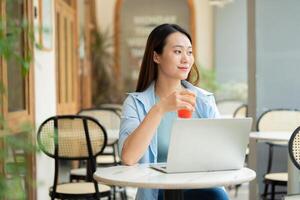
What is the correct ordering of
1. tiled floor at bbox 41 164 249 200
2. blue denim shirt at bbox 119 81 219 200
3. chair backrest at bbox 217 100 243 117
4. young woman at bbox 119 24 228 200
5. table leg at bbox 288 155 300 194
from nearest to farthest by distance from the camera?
young woman at bbox 119 24 228 200, blue denim shirt at bbox 119 81 219 200, table leg at bbox 288 155 300 194, tiled floor at bbox 41 164 249 200, chair backrest at bbox 217 100 243 117

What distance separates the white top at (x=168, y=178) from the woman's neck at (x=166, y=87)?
453 mm

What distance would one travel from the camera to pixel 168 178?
222cm

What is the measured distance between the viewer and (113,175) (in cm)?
234

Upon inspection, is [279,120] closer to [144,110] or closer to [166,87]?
[166,87]

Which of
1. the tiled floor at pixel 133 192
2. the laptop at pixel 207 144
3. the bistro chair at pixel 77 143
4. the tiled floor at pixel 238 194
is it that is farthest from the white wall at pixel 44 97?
the laptop at pixel 207 144

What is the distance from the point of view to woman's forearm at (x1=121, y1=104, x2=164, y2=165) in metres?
2.46

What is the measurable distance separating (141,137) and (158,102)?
0.18 meters

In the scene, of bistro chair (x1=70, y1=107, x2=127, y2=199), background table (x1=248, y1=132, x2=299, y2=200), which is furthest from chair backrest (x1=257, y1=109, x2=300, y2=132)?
bistro chair (x1=70, y1=107, x2=127, y2=199)

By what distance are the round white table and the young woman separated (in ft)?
0.42

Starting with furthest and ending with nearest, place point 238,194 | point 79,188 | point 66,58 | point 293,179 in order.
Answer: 1. point 66,58
2. point 238,194
3. point 79,188
4. point 293,179

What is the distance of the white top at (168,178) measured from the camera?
2117mm

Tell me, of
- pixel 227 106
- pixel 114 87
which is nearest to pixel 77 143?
pixel 227 106

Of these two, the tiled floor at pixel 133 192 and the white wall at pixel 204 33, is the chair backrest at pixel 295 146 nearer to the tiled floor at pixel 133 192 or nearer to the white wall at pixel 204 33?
the tiled floor at pixel 133 192

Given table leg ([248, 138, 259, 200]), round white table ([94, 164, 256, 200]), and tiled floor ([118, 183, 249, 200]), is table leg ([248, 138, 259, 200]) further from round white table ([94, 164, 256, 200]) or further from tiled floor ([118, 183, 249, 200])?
round white table ([94, 164, 256, 200])
